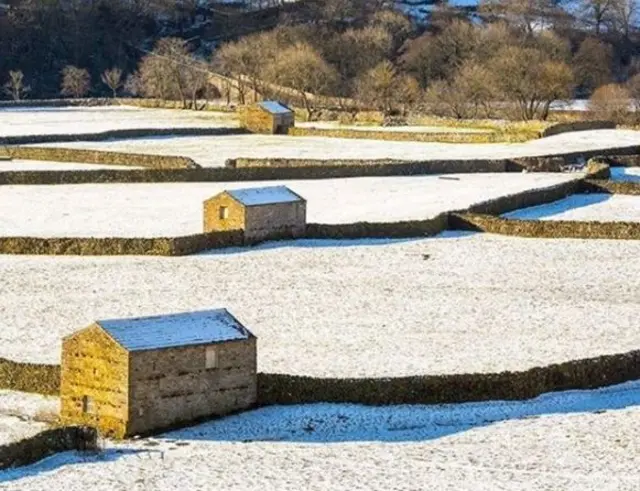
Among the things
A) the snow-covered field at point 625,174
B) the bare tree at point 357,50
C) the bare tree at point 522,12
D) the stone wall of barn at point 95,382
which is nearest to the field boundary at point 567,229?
the snow-covered field at point 625,174

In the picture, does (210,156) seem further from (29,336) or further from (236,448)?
(236,448)

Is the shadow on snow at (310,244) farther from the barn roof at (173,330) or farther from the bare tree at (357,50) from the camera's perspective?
the bare tree at (357,50)

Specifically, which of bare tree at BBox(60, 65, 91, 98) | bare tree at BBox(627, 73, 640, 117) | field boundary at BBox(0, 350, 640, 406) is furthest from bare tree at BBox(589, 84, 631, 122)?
field boundary at BBox(0, 350, 640, 406)

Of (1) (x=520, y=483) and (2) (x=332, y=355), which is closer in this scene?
(1) (x=520, y=483)

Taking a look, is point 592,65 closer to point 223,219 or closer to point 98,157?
point 98,157

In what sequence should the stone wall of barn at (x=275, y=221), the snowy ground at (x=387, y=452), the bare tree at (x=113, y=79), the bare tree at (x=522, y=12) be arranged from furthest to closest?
the bare tree at (x=522, y=12), the bare tree at (x=113, y=79), the stone wall of barn at (x=275, y=221), the snowy ground at (x=387, y=452)

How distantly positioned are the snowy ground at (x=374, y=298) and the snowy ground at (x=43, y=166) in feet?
69.0

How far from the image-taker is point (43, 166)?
64750mm

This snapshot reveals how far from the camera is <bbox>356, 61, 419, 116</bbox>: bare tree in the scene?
319 feet

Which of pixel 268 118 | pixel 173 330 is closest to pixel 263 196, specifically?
pixel 173 330

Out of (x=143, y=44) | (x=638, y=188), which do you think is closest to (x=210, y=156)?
(x=638, y=188)

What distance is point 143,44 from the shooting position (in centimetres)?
12781

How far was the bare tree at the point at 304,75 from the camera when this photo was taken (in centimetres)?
9994

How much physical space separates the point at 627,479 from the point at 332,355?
27.7 feet
